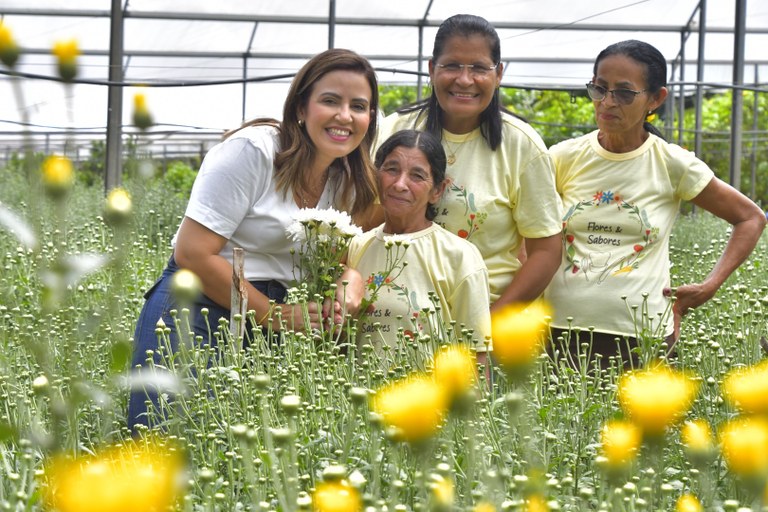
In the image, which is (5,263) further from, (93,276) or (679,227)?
(679,227)

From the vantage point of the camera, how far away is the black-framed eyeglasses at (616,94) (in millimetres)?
2779

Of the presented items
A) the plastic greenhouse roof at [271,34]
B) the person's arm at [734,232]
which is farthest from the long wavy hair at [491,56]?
the plastic greenhouse roof at [271,34]

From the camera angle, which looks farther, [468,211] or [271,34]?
[271,34]

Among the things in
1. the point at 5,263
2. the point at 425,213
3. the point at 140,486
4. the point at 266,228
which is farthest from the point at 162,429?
the point at 5,263

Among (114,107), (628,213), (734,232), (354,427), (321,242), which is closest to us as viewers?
(354,427)

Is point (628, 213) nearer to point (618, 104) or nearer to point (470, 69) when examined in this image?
point (618, 104)

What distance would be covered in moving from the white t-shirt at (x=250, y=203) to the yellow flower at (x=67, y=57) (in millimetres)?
1498

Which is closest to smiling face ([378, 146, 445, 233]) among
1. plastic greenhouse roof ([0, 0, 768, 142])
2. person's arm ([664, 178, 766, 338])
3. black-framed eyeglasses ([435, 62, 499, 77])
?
black-framed eyeglasses ([435, 62, 499, 77])

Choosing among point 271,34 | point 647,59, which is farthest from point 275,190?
point 271,34

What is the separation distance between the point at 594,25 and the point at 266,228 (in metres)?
9.85

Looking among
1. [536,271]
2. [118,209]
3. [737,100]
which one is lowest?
[536,271]

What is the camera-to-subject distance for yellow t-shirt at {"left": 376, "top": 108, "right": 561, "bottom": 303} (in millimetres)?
2742

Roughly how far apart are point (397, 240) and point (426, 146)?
10.3 inches

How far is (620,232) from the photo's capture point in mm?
2852
